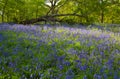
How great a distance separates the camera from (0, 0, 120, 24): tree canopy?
17339 millimetres

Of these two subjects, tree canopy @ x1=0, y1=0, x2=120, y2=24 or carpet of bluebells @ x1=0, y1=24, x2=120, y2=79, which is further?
tree canopy @ x1=0, y1=0, x2=120, y2=24

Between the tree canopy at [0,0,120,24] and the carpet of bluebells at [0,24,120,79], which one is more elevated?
the tree canopy at [0,0,120,24]

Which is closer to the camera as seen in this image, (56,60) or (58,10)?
(56,60)

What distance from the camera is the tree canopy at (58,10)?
56.9 ft

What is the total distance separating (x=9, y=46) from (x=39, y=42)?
96 cm

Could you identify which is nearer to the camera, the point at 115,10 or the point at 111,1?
the point at 111,1

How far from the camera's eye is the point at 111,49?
7.33 m

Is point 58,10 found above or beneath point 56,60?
above

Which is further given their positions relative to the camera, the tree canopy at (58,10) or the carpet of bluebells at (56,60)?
A: the tree canopy at (58,10)

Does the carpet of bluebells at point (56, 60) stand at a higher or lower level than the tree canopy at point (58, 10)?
lower

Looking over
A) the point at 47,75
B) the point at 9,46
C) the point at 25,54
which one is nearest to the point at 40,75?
the point at 47,75

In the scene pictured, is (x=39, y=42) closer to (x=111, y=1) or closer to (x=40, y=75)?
(x=40, y=75)

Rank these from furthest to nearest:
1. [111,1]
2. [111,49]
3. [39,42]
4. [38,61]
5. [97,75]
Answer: [111,1]
[39,42]
[111,49]
[38,61]
[97,75]

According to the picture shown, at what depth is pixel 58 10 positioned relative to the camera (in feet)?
137
